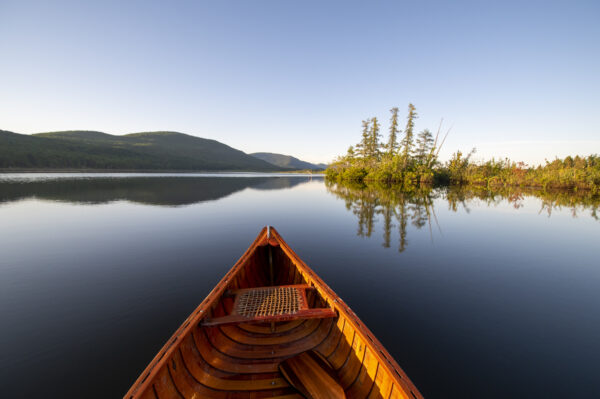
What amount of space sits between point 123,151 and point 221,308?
15794cm

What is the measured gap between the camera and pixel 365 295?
21.6 ft

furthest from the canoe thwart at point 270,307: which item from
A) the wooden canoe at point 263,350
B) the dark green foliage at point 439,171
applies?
the dark green foliage at point 439,171

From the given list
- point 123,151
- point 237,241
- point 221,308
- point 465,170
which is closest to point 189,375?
point 221,308

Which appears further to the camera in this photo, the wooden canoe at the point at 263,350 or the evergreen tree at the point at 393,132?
the evergreen tree at the point at 393,132

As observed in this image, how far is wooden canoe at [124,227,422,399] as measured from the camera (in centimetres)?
262

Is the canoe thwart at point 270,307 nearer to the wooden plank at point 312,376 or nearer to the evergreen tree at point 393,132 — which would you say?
the wooden plank at point 312,376

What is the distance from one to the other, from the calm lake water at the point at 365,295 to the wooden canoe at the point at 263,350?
61.8 inches

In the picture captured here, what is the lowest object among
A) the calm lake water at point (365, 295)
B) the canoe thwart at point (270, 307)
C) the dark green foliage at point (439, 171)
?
the calm lake water at point (365, 295)

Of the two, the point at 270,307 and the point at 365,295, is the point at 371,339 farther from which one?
the point at 365,295

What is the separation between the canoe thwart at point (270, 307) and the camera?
152 inches

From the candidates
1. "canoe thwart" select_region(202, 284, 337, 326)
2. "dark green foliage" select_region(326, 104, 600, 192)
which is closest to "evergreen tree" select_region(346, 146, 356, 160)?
"dark green foliage" select_region(326, 104, 600, 192)

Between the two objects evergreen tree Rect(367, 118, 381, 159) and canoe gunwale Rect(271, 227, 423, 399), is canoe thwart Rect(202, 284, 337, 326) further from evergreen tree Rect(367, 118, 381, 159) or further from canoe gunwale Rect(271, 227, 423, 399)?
evergreen tree Rect(367, 118, 381, 159)

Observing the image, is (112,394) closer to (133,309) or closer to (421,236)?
(133,309)

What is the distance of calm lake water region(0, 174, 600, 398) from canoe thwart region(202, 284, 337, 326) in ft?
6.00
